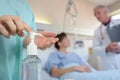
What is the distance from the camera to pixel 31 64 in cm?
40

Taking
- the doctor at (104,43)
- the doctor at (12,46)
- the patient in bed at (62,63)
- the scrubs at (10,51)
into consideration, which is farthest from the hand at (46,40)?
the doctor at (104,43)

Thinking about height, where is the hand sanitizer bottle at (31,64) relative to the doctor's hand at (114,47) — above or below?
above

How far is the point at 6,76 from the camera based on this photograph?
51 cm

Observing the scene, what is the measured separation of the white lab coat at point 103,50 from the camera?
222cm

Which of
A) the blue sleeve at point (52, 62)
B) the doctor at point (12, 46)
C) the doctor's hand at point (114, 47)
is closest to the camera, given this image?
the doctor at point (12, 46)

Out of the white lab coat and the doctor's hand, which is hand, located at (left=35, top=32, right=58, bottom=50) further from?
the white lab coat

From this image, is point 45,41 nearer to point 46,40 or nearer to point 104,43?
point 46,40

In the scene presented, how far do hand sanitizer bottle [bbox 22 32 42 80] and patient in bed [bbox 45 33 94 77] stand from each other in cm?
157

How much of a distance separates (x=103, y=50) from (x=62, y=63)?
1.66 ft

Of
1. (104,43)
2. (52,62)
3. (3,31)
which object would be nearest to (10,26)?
(3,31)

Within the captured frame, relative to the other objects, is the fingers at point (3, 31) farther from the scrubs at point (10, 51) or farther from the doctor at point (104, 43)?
the doctor at point (104, 43)

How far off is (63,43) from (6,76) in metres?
1.93

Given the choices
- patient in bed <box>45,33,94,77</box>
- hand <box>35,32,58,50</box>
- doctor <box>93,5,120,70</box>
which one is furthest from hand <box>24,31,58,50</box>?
doctor <box>93,5,120,70</box>

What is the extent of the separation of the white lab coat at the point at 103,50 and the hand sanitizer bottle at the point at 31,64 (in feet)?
6.04
